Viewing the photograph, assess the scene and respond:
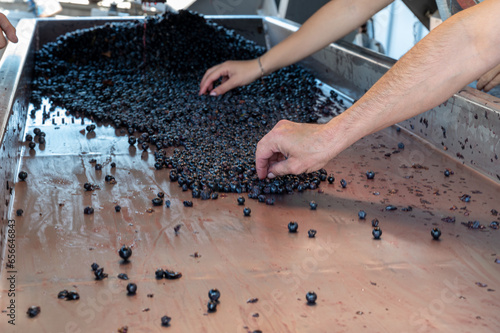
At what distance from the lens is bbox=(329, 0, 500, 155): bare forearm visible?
107 cm

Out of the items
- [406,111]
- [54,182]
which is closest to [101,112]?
[54,182]

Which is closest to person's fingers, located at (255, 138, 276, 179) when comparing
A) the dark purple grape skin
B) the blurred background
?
the dark purple grape skin

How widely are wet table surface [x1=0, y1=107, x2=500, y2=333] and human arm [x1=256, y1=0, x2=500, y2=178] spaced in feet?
0.68

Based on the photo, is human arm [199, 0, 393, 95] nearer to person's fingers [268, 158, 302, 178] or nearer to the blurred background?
person's fingers [268, 158, 302, 178]

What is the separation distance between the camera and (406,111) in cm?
119

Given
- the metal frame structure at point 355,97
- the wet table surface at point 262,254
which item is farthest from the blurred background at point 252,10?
the wet table surface at point 262,254

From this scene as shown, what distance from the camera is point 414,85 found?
115 centimetres

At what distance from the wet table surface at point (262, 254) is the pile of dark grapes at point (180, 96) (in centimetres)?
13

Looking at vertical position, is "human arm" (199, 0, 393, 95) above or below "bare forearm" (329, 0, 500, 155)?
below

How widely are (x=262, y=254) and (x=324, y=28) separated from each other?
127 centimetres

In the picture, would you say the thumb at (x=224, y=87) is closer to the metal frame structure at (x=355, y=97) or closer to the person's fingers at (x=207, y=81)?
the person's fingers at (x=207, y=81)

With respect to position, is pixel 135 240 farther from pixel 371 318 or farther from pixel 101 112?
pixel 101 112

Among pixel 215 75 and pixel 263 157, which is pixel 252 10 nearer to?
pixel 215 75

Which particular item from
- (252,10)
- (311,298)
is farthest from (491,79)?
(252,10)
